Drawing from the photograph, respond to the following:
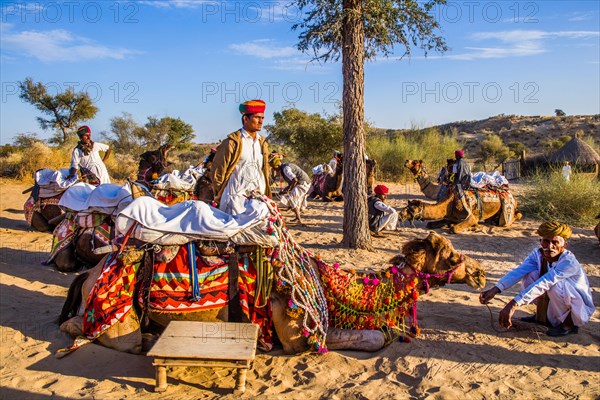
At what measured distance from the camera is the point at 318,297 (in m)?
4.35

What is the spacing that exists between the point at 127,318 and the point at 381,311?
7.20 ft

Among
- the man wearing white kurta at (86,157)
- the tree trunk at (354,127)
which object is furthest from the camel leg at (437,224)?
the man wearing white kurta at (86,157)

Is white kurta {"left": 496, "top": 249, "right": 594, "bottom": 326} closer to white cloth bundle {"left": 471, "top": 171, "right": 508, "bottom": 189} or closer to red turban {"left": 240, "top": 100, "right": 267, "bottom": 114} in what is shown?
red turban {"left": 240, "top": 100, "right": 267, "bottom": 114}

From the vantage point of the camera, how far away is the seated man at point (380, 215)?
33.0 ft

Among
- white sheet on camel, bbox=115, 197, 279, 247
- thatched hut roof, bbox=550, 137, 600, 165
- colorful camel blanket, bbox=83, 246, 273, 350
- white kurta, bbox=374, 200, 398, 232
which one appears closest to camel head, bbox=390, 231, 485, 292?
white sheet on camel, bbox=115, 197, 279, 247

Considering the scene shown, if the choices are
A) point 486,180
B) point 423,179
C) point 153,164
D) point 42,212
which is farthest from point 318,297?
point 486,180

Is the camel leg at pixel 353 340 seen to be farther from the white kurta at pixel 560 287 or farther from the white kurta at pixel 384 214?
the white kurta at pixel 384 214

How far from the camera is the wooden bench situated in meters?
3.60

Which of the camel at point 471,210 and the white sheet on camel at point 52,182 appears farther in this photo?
the camel at point 471,210

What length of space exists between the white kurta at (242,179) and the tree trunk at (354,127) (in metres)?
3.97

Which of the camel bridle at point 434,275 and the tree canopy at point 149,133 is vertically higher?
the tree canopy at point 149,133

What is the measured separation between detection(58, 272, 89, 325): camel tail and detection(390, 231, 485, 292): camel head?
3.00 metres

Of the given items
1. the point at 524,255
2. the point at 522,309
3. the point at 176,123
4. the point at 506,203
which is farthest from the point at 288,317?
the point at 176,123

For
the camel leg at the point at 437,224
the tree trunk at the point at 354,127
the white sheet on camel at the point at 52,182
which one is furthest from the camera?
the camel leg at the point at 437,224
